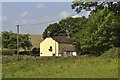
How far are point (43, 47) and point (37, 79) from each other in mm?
59185

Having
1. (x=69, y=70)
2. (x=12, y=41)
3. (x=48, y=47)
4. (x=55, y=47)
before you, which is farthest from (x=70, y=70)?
(x=12, y=41)

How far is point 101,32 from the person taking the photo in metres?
32.0

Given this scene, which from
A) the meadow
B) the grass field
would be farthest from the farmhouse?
the meadow

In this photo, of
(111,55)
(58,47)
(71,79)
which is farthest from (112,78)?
(58,47)

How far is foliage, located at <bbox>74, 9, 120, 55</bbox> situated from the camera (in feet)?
100

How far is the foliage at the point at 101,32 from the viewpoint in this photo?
3057 centimetres

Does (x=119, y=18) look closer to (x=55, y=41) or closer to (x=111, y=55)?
(x=111, y=55)

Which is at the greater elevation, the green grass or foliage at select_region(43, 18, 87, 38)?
foliage at select_region(43, 18, 87, 38)

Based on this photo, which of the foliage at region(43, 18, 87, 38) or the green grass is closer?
the green grass

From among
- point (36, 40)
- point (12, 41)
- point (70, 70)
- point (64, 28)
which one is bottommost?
point (70, 70)

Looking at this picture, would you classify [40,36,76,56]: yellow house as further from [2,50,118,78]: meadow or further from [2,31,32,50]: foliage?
[2,50,118,78]: meadow

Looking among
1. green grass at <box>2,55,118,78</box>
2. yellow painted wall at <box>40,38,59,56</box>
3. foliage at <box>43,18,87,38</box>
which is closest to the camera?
green grass at <box>2,55,118,78</box>

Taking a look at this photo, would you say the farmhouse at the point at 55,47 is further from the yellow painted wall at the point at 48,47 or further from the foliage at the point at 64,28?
the foliage at the point at 64,28

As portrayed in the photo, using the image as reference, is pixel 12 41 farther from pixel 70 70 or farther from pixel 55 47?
pixel 70 70
